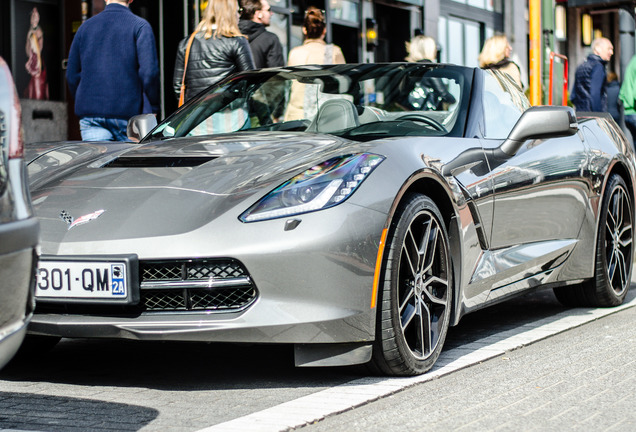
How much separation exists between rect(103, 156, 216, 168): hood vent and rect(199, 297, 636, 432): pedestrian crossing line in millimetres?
1085

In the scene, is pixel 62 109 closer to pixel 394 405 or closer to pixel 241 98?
pixel 241 98

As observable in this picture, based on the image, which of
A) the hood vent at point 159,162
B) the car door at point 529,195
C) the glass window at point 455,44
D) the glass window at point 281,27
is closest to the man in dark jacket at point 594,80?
the glass window at point 281,27

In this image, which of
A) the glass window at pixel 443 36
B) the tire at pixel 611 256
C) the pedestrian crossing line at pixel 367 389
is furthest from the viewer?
the glass window at pixel 443 36

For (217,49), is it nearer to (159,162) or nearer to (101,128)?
(101,128)

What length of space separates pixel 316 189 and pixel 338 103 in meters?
1.37

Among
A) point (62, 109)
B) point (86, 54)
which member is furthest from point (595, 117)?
point (62, 109)

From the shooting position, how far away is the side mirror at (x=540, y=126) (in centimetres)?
535

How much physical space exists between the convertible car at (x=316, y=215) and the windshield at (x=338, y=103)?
1cm

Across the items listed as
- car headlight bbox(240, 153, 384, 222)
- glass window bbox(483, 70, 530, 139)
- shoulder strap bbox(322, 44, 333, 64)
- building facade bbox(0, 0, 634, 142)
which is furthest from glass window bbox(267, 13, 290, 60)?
car headlight bbox(240, 153, 384, 222)

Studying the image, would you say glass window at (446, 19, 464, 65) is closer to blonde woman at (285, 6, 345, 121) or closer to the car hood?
blonde woman at (285, 6, 345, 121)

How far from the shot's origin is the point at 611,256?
22.1 feet

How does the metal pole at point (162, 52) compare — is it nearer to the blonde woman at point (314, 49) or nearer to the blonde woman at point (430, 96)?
the blonde woman at point (314, 49)

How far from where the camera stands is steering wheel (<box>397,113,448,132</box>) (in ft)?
17.5

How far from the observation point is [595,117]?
6867 mm
